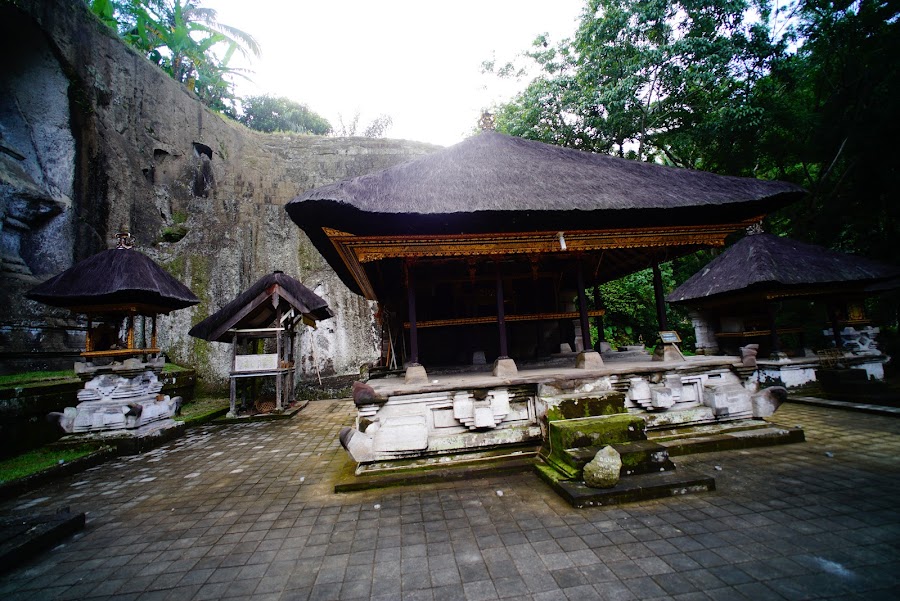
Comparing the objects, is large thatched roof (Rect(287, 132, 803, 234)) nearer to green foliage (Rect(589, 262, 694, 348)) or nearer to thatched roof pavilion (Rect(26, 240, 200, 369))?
thatched roof pavilion (Rect(26, 240, 200, 369))

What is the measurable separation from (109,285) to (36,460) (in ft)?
9.86

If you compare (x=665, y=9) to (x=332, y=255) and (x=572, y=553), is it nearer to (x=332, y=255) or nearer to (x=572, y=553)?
(x=332, y=255)

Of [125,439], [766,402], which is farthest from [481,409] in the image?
[125,439]

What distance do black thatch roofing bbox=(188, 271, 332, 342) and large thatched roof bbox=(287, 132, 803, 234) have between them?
17.6ft

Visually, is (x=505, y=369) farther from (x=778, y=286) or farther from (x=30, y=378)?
(x=30, y=378)

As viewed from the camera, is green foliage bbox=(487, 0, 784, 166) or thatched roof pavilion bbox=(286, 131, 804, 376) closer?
thatched roof pavilion bbox=(286, 131, 804, 376)

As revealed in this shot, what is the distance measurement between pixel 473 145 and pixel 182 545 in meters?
6.67

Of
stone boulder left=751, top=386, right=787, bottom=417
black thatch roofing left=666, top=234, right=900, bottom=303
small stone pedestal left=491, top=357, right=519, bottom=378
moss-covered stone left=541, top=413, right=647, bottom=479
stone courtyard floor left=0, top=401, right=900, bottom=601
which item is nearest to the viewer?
stone courtyard floor left=0, top=401, right=900, bottom=601

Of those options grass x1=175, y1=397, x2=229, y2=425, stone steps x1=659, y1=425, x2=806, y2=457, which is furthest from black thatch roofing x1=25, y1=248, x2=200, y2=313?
stone steps x1=659, y1=425, x2=806, y2=457

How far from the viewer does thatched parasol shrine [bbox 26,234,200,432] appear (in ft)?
21.5

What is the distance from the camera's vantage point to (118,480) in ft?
16.8

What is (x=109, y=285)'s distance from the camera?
6547 millimetres

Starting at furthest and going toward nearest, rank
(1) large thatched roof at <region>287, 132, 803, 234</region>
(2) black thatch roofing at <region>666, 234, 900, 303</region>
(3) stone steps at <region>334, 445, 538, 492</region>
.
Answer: (2) black thatch roofing at <region>666, 234, 900, 303</region> < (1) large thatched roof at <region>287, 132, 803, 234</region> < (3) stone steps at <region>334, 445, 538, 492</region>

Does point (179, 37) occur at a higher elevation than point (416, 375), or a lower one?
higher
